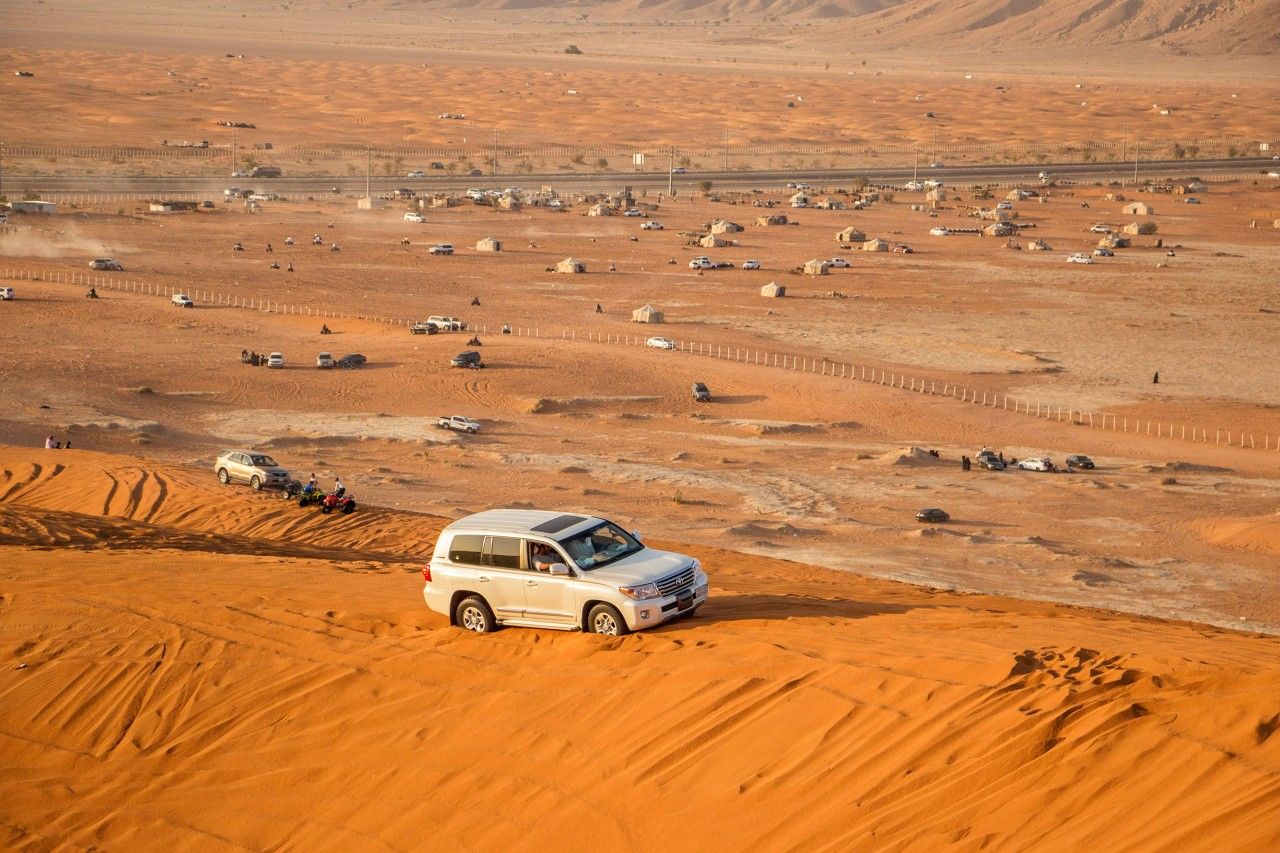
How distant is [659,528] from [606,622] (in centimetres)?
1491

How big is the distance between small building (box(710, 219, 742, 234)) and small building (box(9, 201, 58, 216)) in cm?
3892

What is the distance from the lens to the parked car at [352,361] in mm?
47844

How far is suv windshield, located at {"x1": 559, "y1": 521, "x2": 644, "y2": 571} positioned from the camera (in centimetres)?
1398

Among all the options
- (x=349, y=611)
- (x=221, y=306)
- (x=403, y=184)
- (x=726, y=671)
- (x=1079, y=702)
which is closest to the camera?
(x=1079, y=702)

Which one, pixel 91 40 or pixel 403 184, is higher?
pixel 91 40

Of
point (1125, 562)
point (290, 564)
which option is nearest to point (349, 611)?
point (290, 564)

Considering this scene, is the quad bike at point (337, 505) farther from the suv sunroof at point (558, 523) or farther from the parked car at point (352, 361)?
the parked car at point (352, 361)

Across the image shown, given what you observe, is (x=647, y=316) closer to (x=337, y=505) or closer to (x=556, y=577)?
(x=337, y=505)

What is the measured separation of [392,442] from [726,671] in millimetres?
26904

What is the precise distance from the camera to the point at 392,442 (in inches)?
1491

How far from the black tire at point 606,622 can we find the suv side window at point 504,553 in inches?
37.7

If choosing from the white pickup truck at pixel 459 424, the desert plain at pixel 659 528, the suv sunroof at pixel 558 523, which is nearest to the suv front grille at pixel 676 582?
Answer: the desert plain at pixel 659 528

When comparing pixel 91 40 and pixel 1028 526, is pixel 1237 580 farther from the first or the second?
pixel 91 40

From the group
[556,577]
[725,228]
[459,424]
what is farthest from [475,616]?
[725,228]
